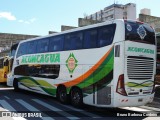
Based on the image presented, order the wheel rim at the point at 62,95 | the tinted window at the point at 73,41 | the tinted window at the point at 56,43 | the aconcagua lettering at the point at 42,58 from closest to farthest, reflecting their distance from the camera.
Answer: the tinted window at the point at 73,41 < the wheel rim at the point at 62,95 < the tinted window at the point at 56,43 < the aconcagua lettering at the point at 42,58

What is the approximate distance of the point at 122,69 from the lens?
10883mm

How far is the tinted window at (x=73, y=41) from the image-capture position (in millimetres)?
13453

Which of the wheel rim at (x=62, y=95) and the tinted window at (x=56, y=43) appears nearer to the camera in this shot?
the wheel rim at (x=62, y=95)

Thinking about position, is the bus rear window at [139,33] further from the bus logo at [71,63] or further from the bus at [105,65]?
the bus logo at [71,63]

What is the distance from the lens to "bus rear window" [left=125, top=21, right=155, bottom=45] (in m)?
11.2

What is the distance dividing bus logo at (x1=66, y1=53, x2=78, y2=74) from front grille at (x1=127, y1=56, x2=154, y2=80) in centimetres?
320

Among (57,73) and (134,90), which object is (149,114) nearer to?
(134,90)

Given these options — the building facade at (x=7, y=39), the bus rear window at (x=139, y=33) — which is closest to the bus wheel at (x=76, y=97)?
the bus rear window at (x=139, y=33)

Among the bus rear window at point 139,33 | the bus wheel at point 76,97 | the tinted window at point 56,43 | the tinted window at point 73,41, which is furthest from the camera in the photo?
the tinted window at point 56,43

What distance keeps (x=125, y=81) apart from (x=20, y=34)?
3947 centimetres

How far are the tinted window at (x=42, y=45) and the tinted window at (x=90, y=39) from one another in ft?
12.8

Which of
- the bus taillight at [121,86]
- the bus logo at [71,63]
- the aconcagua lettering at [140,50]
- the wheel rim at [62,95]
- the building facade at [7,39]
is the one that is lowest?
the wheel rim at [62,95]

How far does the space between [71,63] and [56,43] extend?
1976 millimetres

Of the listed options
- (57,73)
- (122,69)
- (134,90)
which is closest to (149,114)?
(134,90)
